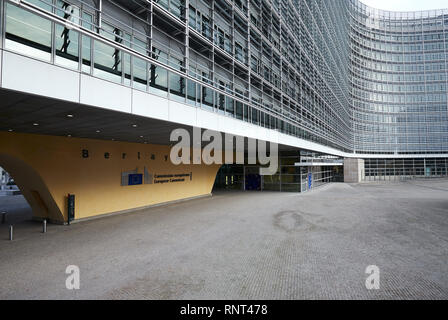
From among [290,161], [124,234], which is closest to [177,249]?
[124,234]

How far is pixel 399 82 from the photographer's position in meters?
70.1

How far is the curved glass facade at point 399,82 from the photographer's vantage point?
66.0 metres

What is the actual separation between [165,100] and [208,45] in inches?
338

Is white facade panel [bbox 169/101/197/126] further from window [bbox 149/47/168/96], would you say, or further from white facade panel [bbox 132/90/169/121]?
window [bbox 149/47/168/96]

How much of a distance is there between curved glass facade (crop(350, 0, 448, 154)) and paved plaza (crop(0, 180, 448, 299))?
194 ft

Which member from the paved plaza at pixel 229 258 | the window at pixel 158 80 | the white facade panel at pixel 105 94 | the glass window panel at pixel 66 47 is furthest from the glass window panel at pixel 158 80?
the paved plaza at pixel 229 258

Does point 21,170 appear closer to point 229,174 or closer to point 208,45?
point 208,45

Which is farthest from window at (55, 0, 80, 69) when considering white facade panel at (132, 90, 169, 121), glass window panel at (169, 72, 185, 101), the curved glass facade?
the curved glass facade

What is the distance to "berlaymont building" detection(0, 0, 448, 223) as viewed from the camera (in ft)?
22.7

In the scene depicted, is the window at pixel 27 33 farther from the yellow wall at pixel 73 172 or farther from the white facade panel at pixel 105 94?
the yellow wall at pixel 73 172

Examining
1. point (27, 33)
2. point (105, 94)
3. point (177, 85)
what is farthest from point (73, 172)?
point (27, 33)

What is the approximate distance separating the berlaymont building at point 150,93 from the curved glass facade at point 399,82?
21487 millimetres

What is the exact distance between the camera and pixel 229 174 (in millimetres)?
34125

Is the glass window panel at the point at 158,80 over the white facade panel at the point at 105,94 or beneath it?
over
